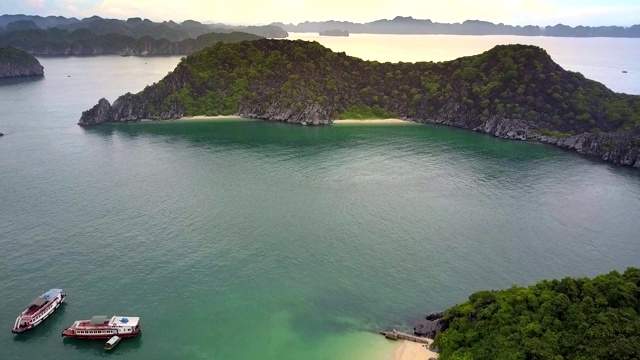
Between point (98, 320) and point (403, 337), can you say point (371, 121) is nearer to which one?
point (403, 337)

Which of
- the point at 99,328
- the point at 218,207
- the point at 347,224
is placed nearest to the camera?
the point at 99,328

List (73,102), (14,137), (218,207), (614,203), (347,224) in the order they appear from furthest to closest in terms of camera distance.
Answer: (73,102)
(14,137)
(614,203)
(218,207)
(347,224)

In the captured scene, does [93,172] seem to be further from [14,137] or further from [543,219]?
[543,219]

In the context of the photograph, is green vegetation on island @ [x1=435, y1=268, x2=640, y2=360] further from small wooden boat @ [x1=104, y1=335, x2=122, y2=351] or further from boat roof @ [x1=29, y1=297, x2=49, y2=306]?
boat roof @ [x1=29, y1=297, x2=49, y2=306]

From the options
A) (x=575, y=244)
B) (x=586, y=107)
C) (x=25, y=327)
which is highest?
(x=586, y=107)

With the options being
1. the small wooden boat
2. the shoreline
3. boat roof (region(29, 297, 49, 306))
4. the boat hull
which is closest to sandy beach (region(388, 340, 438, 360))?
the small wooden boat

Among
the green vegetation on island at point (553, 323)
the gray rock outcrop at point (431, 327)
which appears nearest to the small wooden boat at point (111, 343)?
the gray rock outcrop at point (431, 327)

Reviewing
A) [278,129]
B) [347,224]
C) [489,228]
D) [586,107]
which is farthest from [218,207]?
[586,107]

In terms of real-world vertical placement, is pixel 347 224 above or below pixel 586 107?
below
